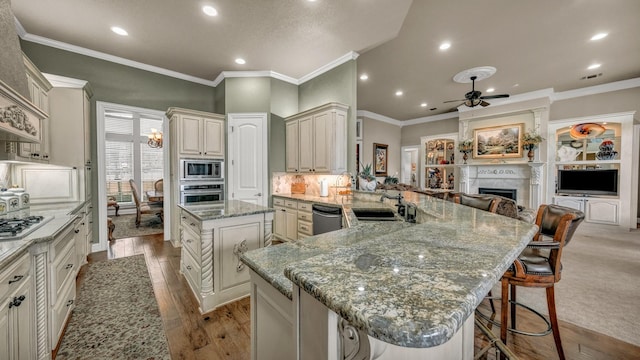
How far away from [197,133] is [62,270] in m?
2.66

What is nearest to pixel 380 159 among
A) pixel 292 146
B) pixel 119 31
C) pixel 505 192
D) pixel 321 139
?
pixel 505 192

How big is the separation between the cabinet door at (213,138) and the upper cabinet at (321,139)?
1272 mm

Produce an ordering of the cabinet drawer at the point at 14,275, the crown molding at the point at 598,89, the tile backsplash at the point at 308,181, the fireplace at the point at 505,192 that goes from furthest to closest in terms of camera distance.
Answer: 1. the fireplace at the point at 505,192
2. the crown molding at the point at 598,89
3. the tile backsplash at the point at 308,181
4. the cabinet drawer at the point at 14,275

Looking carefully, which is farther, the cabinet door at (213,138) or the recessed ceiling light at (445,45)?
the cabinet door at (213,138)

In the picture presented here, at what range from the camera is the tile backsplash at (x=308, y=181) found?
4113mm

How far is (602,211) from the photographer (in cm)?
508

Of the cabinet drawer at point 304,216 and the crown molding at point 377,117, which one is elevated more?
the crown molding at point 377,117

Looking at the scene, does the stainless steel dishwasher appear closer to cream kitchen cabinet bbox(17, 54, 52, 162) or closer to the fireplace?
cream kitchen cabinet bbox(17, 54, 52, 162)

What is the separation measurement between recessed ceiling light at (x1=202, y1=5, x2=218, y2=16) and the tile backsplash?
247cm

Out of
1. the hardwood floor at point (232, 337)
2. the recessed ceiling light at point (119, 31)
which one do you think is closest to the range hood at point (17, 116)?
the recessed ceiling light at point (119, 31)

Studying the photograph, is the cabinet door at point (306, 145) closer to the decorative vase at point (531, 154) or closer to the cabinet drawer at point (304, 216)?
the cabinet drawer at point (304, 216)

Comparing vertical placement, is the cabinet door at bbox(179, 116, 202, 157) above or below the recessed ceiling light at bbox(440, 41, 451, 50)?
below

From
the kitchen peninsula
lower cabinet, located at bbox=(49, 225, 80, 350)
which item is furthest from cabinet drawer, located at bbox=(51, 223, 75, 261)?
the kitchen peninsula

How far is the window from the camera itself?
659 centimetres
